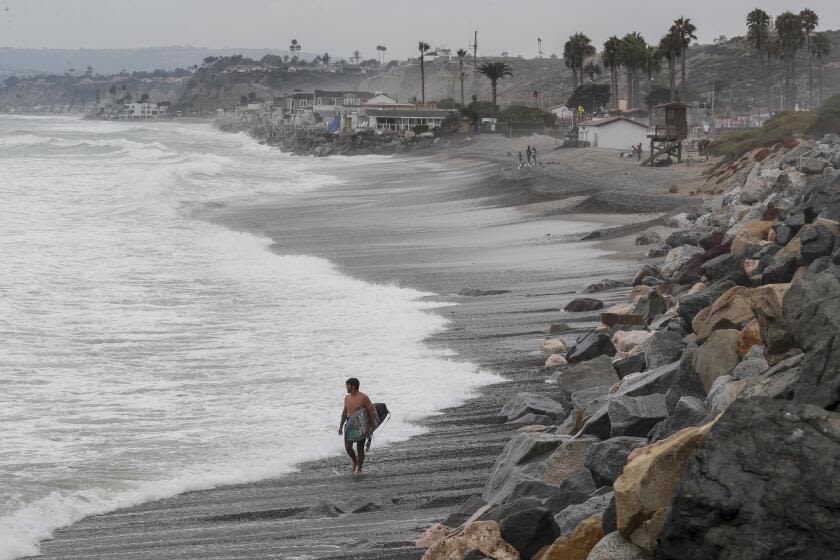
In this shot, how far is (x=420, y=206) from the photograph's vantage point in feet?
152

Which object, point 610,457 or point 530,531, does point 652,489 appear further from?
point 610,457

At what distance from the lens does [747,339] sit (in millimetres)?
9328

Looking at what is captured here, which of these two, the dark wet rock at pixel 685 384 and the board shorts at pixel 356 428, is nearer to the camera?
the dark wet rock at pixel 685 384

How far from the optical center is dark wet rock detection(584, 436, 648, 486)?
7.92 m

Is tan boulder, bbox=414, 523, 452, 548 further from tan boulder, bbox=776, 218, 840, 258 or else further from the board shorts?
tan boulder, bbox=776, 218, 840, 258

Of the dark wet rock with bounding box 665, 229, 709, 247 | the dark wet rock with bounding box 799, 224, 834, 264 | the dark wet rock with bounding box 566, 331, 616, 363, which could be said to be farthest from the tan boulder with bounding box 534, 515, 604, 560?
the dark wet rock with bounding box 665, 229, 709, 247

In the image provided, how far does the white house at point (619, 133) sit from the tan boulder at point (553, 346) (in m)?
62.2

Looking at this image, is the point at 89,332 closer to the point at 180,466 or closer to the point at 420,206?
the point at 180,466

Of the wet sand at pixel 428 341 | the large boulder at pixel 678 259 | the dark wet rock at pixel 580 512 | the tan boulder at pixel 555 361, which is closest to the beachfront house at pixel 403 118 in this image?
the wet sand at pixel 428 341

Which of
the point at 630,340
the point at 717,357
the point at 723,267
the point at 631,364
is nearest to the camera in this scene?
the point at 717,357

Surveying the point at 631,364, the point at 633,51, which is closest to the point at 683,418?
the point at 631,364

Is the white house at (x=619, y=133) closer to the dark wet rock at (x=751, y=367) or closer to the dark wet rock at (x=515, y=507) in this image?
the dark wet rock at (x=751, y=367)

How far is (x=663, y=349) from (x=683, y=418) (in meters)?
3.36

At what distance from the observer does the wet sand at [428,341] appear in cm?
961
